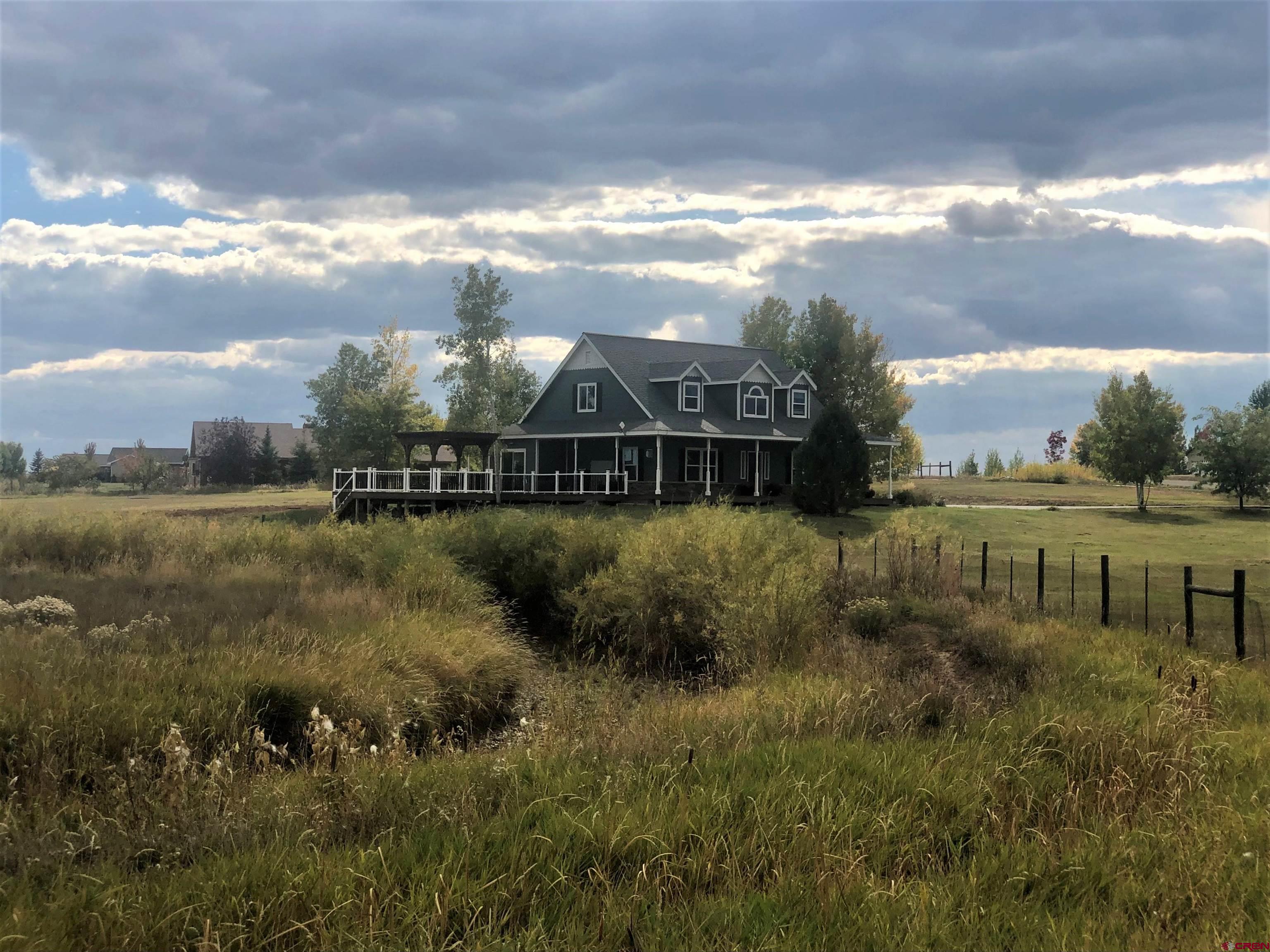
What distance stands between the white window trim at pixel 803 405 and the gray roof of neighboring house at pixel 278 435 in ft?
199

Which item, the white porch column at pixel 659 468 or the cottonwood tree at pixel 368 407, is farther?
the cottonwood tree at pixel 368 407

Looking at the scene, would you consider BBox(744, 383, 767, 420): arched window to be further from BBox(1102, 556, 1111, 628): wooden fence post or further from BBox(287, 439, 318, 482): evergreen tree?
BBox(287, 439, 318, 482): evergreen tree

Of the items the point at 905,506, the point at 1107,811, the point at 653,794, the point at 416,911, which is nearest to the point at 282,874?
the point at 416,911

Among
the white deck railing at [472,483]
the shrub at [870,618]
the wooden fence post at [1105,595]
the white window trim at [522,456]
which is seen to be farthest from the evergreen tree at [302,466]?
the wooden fence post at [1105,595]

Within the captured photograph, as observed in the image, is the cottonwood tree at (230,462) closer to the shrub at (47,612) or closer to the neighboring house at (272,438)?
the neighboring house at (272,438)

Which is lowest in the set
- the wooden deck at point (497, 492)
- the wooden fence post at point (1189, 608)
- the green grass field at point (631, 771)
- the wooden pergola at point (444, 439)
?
the green grass field at point (631, 771)

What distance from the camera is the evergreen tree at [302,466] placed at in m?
80.1

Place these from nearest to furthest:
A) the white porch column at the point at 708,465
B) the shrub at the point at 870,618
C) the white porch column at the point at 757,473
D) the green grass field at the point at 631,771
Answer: the green grass field at the point at 631,771, the shrub at the point at 870,618, the white porch column at the point at 708,465, the white porch column at the point at 757,473

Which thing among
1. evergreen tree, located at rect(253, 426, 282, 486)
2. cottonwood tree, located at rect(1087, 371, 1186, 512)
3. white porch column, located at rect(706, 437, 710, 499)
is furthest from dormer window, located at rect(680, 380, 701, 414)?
evergreen tree, located at rect(253, 426, 282, 486)

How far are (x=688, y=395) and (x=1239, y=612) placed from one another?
29.1 m

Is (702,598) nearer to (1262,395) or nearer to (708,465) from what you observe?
(708,465)

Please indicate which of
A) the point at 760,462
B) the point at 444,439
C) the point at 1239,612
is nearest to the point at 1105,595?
the point at 1239,612

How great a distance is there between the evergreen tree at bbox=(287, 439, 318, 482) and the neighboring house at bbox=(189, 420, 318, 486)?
780 cm

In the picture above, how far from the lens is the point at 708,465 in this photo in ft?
132
